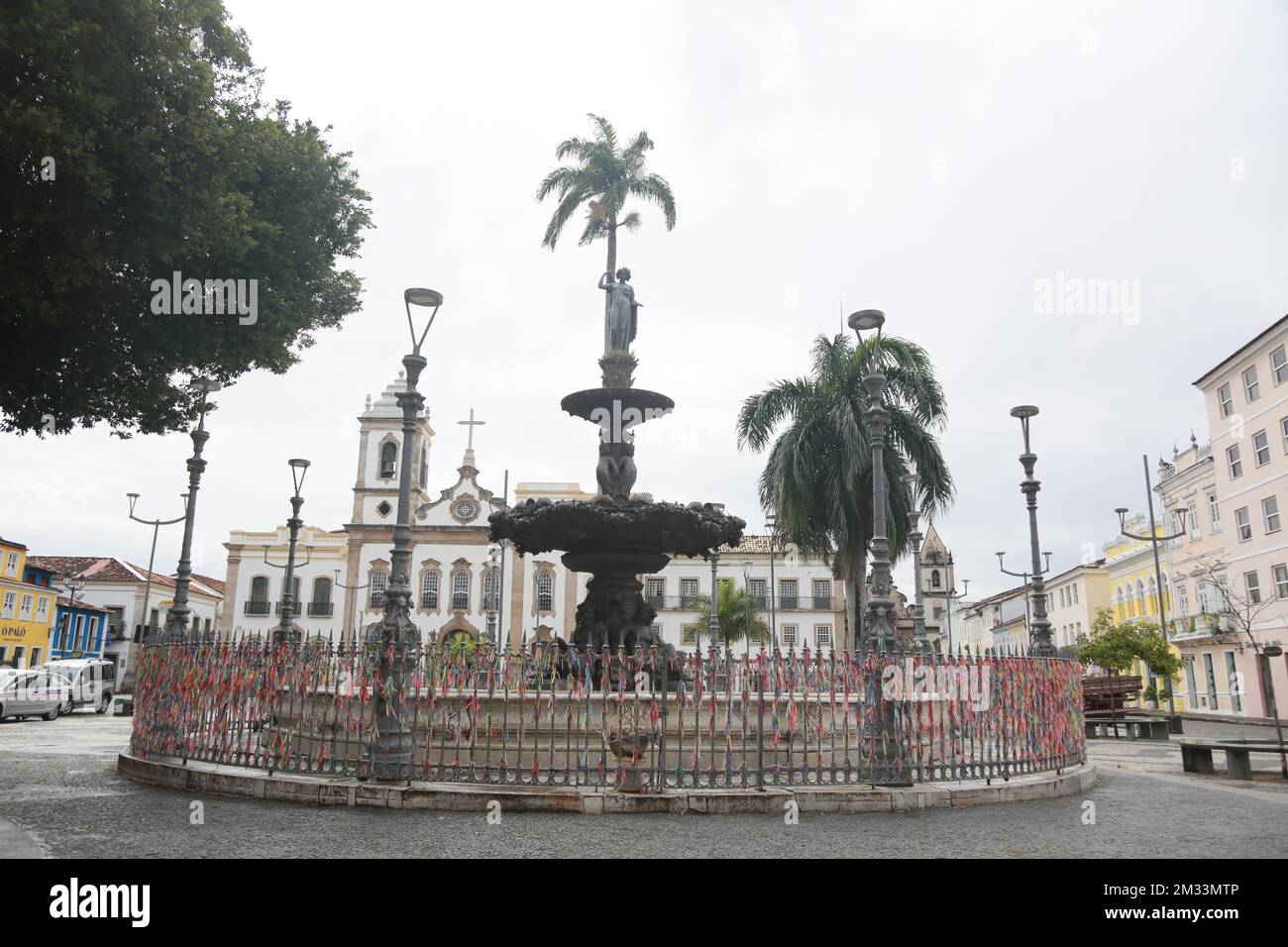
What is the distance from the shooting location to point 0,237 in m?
9.59

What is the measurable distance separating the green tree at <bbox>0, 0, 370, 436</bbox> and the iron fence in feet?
14.2

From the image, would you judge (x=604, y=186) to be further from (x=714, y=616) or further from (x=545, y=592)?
(x=545, y=592)

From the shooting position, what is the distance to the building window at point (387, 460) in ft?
193

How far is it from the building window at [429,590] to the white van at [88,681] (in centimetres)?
2483

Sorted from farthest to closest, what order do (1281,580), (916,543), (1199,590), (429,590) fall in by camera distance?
(429,590)
(1199,590)
(1281,580)
(916,543)

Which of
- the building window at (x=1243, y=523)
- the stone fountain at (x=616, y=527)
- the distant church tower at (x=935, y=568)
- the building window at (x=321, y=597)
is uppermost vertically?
the distant church tower at (x=935, y=568)

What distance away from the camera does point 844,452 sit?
2181 centimetres

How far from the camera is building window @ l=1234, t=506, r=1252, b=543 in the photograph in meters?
33.4

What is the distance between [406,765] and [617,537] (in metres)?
4.19

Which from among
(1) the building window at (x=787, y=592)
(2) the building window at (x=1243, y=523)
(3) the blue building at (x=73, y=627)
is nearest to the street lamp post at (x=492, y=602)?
(1) the building window at (x=787, y=592)

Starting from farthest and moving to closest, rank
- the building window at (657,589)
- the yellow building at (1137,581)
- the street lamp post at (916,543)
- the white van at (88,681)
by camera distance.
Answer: the building window at (657,589) → the yellow building at (1137,581) → the white van at (88,681) → the street lamp post at (916,543)

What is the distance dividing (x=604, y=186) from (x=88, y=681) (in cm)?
2447

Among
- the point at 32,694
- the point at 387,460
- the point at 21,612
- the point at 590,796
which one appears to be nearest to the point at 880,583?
the point at 590,796

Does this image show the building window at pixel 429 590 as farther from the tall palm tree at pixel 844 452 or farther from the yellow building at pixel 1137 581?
the yellow building at pixel 1137 581
